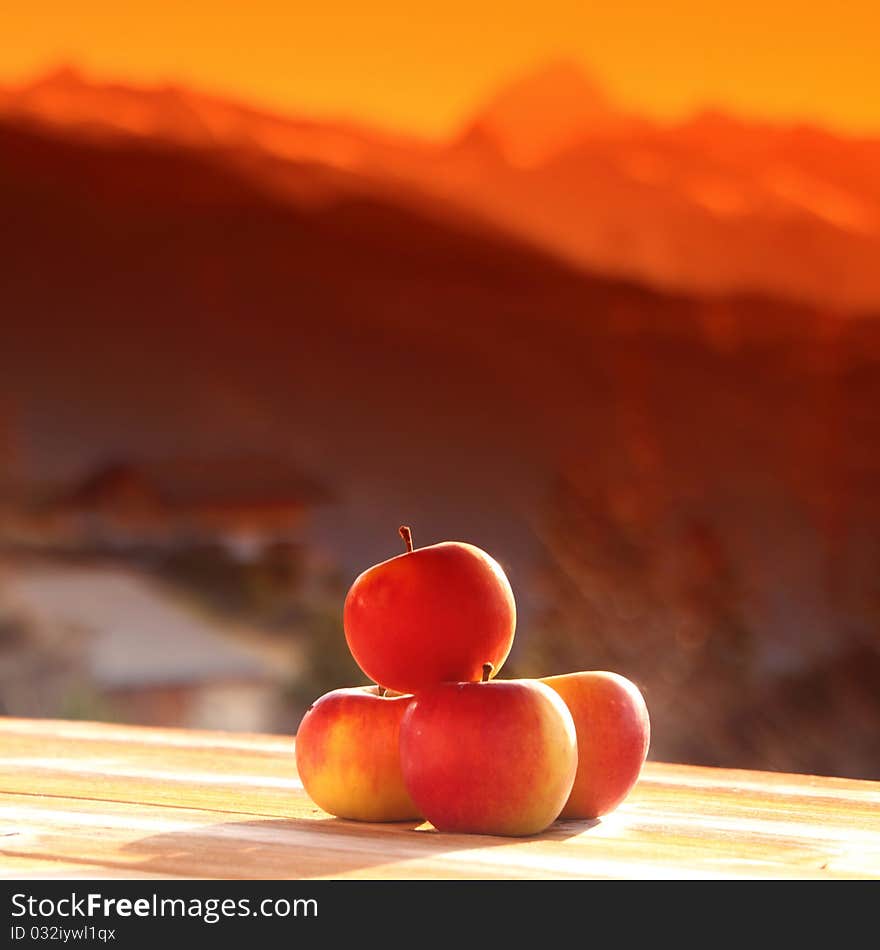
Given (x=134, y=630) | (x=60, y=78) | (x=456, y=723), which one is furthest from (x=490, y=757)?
(x=60, y=78)

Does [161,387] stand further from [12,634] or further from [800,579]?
[800,579]

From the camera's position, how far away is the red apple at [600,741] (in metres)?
0.96

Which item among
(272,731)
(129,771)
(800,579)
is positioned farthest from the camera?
(272,731)

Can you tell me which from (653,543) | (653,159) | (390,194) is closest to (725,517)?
(653,543)

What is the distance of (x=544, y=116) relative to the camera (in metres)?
4.59

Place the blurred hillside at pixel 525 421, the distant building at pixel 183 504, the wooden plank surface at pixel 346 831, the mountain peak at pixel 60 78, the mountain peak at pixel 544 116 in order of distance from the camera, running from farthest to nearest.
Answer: the mountain peak at pixel 60 78 < the mountain peak at pixel 544 116 < the distant building at pixel 183 504 < the blurred hillside at pixel 525 421 < the wooden plank surface at pixel 346 831

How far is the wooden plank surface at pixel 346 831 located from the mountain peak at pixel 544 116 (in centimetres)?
Result: 348

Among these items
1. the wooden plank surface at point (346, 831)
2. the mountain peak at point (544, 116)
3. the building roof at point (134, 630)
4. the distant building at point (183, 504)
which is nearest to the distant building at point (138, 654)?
the building roof at point (134, 630)

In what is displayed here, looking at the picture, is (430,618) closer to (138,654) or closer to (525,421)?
(525,421)

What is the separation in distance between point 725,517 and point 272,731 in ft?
4.39

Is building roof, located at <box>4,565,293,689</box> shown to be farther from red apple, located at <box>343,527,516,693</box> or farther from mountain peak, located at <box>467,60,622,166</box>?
red apple, located at <box>343,527,516,693</box>

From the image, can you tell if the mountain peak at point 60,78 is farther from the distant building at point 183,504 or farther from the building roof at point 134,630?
the building roof at point 134,630

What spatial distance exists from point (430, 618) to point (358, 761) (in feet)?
0.31

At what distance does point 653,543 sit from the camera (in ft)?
14.1
